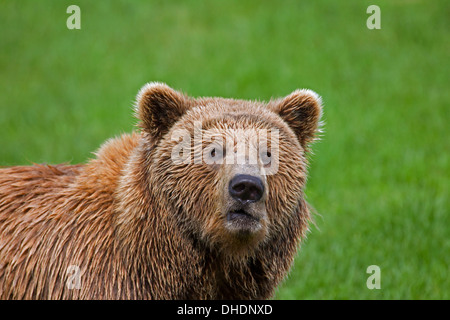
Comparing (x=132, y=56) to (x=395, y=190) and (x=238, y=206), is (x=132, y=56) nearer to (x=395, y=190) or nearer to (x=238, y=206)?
(x=395, y=190)

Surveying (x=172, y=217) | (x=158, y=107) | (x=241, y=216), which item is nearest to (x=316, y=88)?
(x=158, y=107)

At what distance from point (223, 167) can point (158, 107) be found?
74 cm

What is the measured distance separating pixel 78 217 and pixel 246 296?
133cm

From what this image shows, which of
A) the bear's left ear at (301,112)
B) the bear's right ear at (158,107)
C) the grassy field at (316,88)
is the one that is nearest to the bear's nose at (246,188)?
the bear's right ear at (158,107)

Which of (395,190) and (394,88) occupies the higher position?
(394,88)

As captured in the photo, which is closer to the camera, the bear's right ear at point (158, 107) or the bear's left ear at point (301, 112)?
the bear's right ear at point (158, 107)

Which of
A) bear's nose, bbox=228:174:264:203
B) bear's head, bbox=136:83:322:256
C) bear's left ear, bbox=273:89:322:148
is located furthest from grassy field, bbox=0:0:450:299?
bear's nose, bbox=228:174:264:203

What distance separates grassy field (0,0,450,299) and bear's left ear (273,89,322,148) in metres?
2.42

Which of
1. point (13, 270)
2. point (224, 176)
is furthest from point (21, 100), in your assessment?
point (224, 176)

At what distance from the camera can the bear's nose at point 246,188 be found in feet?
14.5

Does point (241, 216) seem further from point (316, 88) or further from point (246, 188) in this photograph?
point (316, 88)

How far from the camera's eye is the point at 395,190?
30.8 ft

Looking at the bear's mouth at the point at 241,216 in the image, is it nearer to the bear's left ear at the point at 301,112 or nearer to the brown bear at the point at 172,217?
the brown bear at the point at 172,217

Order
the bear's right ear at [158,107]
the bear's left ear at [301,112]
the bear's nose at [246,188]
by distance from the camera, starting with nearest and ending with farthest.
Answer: the bear's nose at [246,188]
the bear's right ear at [158,107]
the bear's left ear at [301,112]
